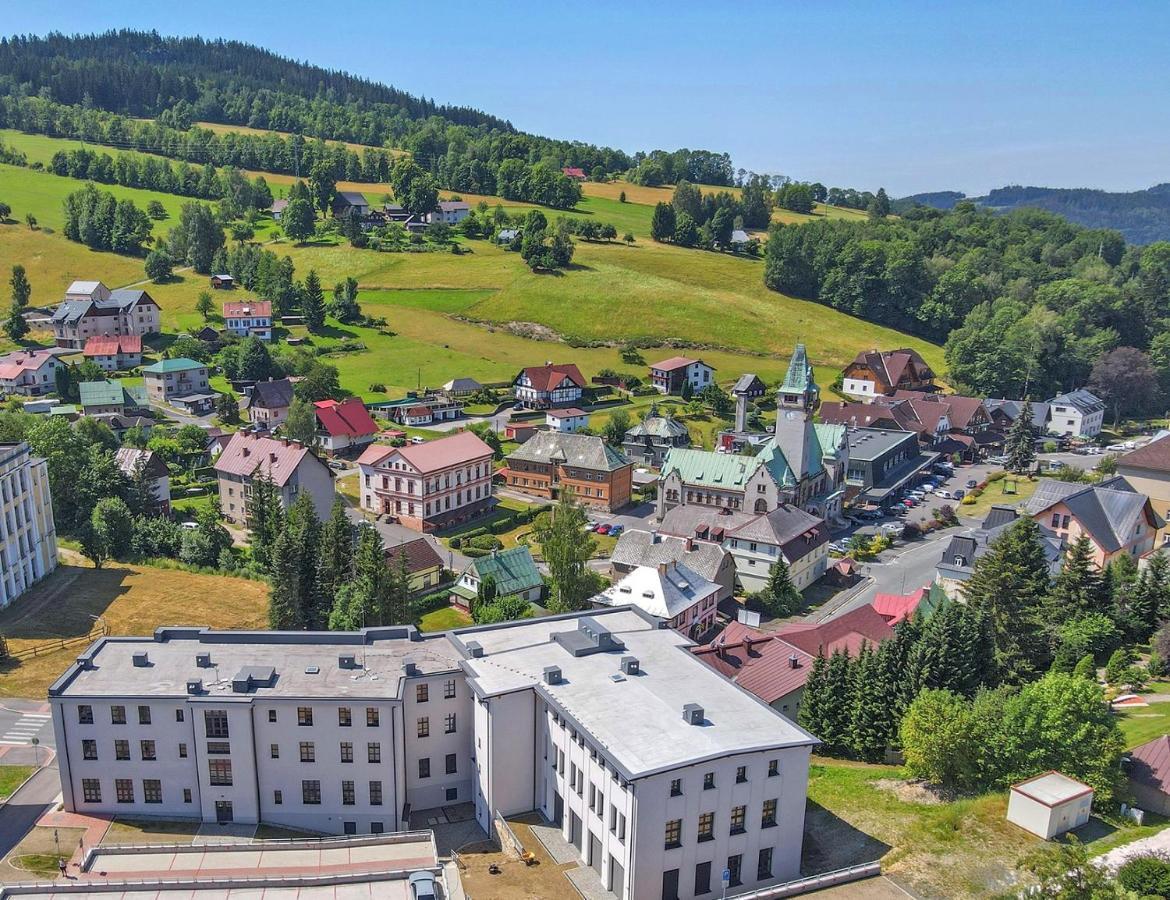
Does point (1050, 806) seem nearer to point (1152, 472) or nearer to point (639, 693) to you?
point (639, 693)

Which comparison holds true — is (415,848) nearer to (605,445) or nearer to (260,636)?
(260,636)

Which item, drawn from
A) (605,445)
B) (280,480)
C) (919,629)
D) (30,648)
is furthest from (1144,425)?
(30,648)

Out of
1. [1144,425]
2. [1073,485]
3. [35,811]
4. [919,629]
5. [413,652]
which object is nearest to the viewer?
[35,811]

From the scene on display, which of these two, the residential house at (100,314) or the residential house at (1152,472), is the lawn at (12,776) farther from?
the residential house at (100,314)

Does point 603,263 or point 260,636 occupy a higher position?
point 603,263

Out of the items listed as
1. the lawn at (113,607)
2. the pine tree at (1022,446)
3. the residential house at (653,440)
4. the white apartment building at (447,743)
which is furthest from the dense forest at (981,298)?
the white apartment building at (447,743)

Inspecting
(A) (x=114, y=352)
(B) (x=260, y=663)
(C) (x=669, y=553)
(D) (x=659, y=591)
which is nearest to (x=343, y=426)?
(A) (x=114, y=352)
